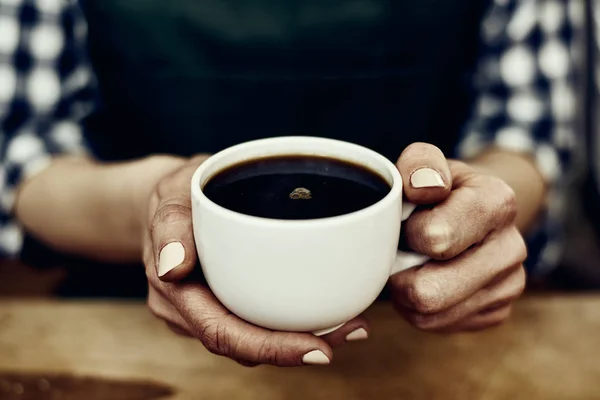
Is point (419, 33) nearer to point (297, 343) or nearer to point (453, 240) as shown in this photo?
point (453, 240)

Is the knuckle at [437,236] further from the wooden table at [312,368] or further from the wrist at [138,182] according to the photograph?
the wrist at [138,182]

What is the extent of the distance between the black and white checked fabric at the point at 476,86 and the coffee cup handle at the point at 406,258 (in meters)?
0.67

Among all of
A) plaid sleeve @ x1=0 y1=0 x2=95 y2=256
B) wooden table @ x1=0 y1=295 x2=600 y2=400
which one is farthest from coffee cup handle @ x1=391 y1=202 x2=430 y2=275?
plaid sleeve @ x1=0 y1=0 x2=95 y2=256

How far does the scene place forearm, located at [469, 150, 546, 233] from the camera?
43.5 inches

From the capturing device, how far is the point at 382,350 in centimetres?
86

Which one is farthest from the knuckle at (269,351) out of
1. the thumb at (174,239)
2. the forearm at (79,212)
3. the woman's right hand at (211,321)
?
the forearm at (79,212)

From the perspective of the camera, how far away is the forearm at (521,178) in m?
1.10

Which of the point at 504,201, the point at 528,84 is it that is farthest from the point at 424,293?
the point at 528,84

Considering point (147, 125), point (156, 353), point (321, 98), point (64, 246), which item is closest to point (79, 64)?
point (147, 125)

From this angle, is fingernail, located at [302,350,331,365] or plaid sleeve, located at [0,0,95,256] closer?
fingernail, located at [302,350,331,365]

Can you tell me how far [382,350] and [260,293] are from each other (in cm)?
39

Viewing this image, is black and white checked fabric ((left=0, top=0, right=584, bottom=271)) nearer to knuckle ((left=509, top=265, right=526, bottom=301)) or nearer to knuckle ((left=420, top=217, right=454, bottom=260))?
knuckle ((left=509, top=265, right=526, bottom=301))

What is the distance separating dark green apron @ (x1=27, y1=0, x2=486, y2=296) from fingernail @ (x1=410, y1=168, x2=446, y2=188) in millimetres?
564

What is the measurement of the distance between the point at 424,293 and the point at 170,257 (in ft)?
0.99
